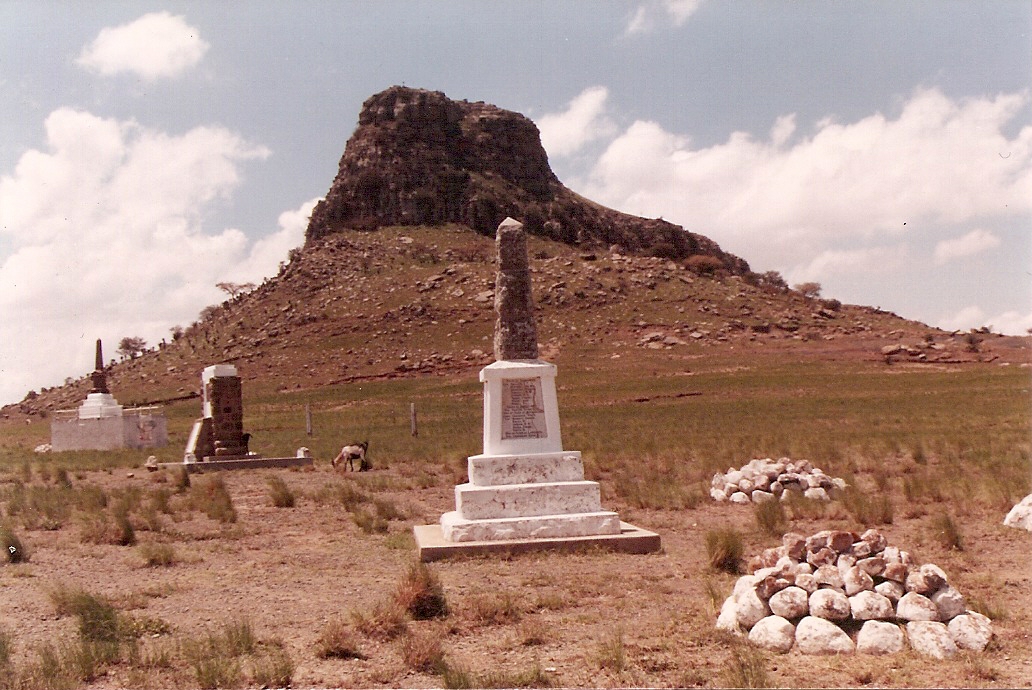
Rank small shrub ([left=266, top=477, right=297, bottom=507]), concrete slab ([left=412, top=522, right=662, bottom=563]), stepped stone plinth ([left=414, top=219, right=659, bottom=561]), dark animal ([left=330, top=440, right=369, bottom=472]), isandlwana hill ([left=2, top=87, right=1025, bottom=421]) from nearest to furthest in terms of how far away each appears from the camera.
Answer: concrete slab ([left=412, top=522, right=662, bottom=563]) → stepped stone plinth ([left=414, top=219, right=659, bottom=561]) → small shrub ([left=266, top=477, right=297, bottom=507]) → dark animal ([left=330, top=440, right=369, bottom=472]) → isandlwana hill ([left=2, top=87, right=1025, bottom=421])

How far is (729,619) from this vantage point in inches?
266

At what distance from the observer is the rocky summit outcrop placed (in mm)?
94562

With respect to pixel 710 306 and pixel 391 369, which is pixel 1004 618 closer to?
pixel 391 369

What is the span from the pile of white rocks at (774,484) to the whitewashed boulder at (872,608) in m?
8.17

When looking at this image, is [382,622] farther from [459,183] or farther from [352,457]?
[459,183]

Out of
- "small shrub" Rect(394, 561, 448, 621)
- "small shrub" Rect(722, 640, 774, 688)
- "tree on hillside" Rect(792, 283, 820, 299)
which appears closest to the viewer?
"small shrub" Rect(722, 640, 774, 688)

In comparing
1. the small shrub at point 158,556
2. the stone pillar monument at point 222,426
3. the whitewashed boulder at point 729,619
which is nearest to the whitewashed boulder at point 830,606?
the whitewashed boulder at point 729,619

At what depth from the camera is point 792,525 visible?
1217 centimetres

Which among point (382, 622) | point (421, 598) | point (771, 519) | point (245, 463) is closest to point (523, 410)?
point (771, 519)

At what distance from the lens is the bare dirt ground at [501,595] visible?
5.93 m

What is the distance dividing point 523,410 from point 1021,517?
246 inches

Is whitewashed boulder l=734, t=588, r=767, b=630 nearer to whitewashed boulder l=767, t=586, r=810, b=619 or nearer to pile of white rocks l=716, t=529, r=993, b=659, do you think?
pile of white rocks l=716, t=529, r=993, b=659

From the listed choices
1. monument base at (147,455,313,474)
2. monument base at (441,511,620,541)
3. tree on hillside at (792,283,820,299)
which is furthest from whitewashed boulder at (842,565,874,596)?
tree on hillside at (792,283,820,299)

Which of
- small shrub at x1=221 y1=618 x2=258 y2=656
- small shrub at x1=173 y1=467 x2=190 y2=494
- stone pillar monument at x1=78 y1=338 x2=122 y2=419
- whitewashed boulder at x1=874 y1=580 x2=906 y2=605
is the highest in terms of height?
stone pillar monument at x1=78 y1=338 x2=122 y2=419
